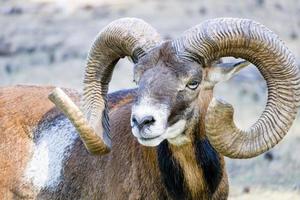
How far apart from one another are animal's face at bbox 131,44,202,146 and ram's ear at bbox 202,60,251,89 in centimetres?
16

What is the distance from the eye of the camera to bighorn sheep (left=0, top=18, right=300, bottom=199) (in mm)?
9312

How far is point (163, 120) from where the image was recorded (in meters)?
9.05

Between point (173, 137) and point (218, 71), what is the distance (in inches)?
35.1

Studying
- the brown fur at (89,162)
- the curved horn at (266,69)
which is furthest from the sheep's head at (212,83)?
the brown fur at (89,162)

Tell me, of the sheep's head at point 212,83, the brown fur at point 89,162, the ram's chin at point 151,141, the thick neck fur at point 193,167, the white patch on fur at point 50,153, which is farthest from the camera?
the white patch on fur at point 50,153

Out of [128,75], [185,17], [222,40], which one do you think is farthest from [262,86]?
[222,40]

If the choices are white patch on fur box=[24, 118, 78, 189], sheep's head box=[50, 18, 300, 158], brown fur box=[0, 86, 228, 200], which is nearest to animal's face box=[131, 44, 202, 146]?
sheep's head box=[50, 18, 300, 158]

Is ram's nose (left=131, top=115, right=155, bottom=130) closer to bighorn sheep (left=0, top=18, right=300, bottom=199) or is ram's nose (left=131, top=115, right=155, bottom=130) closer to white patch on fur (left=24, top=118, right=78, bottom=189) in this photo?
bighorn sheep (left=0, top=18, right=300, bottom=199)

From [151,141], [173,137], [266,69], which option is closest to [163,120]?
[151,141]

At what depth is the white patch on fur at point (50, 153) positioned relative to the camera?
11.1m

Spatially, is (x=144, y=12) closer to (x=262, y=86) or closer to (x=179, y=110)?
(x=262, y=86)

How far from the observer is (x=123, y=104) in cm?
1099

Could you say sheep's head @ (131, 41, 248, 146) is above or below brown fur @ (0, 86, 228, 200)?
above

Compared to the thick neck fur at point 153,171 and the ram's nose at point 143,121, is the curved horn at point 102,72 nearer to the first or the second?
the thick neck fur at point 153,171
